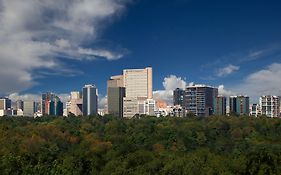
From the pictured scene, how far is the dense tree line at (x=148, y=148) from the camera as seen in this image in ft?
93.0

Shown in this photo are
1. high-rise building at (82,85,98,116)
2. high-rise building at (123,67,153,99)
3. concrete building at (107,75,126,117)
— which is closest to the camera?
concrete building at (107,75,126,117)

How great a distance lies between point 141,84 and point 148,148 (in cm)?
8119

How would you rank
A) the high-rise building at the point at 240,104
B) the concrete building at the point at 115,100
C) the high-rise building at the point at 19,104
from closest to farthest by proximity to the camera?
the high-rise building at the point at 240,104 → the concrete building at the point at 115,100 → the high-rise building at the point at 19,104

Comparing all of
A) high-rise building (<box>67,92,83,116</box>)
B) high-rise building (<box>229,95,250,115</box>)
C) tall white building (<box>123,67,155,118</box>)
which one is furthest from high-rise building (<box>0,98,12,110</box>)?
high-rise building (<box>229,95,250,115</box>)

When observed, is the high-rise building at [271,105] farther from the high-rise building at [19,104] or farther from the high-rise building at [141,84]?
the high-rise building at [19,104]

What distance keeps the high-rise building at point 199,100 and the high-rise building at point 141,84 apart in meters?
16.3

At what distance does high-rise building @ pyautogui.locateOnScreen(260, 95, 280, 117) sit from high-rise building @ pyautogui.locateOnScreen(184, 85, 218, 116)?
14.0m

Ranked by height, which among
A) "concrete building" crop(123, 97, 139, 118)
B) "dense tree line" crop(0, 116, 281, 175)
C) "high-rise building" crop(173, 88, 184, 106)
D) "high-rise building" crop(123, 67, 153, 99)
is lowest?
"dense tree line" crop(0, 116, 281, 175)

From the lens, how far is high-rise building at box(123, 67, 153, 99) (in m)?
123

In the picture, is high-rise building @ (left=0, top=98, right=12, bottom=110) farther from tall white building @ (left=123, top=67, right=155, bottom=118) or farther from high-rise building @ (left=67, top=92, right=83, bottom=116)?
tall white building @ (left=123, top=67, right=155, bottom=118)

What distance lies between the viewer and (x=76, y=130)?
5294 cm

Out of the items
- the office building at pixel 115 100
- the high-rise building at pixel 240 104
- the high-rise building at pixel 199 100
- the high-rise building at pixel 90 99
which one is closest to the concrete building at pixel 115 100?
the office building at pixel 115 100

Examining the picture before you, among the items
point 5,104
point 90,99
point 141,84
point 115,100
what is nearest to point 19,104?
point 5,104

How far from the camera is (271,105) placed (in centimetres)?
9900
